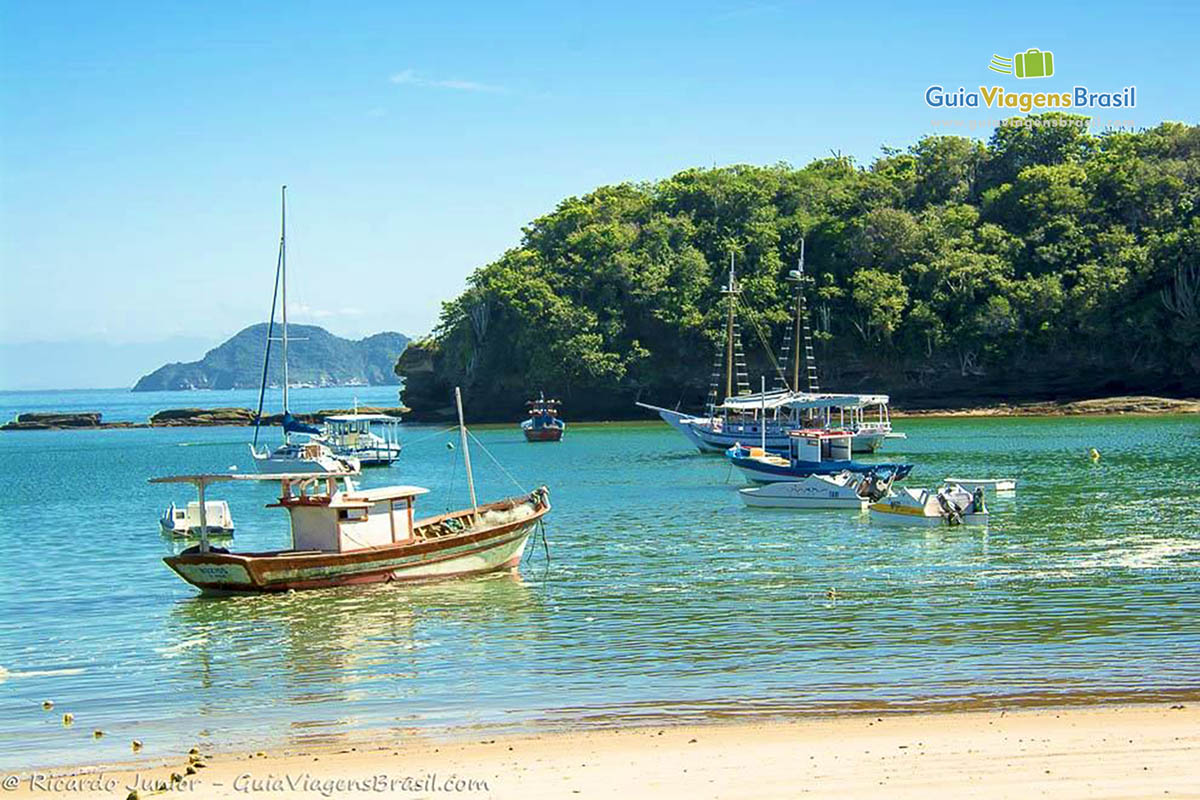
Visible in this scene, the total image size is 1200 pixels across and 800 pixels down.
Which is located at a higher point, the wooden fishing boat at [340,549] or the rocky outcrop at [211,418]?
the rocky outcrop at [211,418]

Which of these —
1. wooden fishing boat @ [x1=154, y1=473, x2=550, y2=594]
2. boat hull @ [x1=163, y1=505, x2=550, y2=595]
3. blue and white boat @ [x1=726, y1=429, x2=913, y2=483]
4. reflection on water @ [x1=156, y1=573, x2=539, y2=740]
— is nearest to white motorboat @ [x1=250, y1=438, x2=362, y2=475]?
blue and white boat @ [x1=726, y1=429, x2=913, y2=483]

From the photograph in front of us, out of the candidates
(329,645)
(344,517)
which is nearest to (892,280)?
(344,517)

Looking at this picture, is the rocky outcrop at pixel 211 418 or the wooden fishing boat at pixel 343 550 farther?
the rocky outcrop at pixel 211 418

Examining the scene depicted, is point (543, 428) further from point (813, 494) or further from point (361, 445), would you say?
point (813, 494)

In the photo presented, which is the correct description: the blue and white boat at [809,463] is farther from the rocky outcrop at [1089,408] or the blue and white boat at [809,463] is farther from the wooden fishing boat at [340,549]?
the rocky outcrop at [1089,408]

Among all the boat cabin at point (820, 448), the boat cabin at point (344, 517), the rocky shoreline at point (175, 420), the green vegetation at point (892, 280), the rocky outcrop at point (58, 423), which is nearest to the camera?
the boat cabin at point (344, 517)

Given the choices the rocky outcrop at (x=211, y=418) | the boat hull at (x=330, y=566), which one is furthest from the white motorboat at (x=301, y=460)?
the rocky outcrop at (x=211, y=418)

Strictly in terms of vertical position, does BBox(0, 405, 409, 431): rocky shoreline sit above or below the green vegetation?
below

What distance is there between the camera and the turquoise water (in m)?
16.0

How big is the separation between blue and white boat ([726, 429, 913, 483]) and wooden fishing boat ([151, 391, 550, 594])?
16.0 m

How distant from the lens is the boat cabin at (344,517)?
25797 mm

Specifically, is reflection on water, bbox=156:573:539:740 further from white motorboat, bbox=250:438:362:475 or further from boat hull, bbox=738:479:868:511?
white motorboat, bbox=250:438:362:475

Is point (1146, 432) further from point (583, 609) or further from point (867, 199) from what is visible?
point (583, 609)

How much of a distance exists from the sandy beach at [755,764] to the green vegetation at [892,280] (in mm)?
79307
